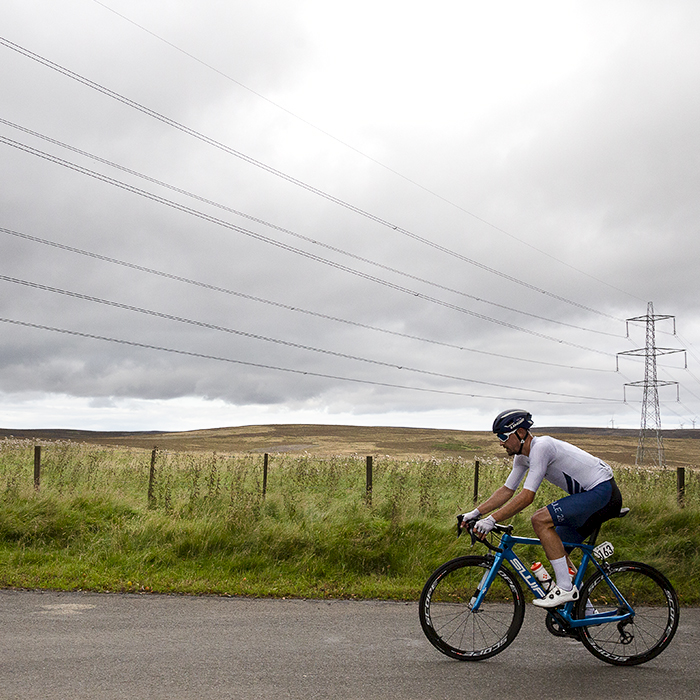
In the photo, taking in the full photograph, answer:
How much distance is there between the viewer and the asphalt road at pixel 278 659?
5133 mm

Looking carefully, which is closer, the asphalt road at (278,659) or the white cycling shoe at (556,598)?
the asphalt road at (278,659)

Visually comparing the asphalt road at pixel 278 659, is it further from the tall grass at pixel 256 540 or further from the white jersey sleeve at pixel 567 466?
the white jersey sleeve at pixel 567 466

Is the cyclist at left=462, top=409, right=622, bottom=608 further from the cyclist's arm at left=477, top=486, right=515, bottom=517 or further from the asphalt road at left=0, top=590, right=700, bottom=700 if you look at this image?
the asphalt road at left=0, top=590, right=700, bottom=700

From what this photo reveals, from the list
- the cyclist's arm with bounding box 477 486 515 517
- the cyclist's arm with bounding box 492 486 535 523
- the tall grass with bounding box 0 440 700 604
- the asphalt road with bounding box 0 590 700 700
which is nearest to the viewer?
the asphalt road with bounding box 0 590 700 700

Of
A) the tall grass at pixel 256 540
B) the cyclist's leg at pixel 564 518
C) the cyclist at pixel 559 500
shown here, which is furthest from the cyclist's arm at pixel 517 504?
the tall grass at pixel 256 540

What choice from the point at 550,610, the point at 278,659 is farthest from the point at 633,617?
the point at 278,659

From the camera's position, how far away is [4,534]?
10641 millimetres

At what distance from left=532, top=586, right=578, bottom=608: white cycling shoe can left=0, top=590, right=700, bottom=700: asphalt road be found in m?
0.56

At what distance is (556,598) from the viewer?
19.0 feet

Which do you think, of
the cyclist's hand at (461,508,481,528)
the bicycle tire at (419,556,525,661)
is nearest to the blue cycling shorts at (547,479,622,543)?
the cyclist's hand at (461,508,481,528)

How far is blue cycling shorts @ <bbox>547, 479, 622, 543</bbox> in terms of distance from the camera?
5.91m

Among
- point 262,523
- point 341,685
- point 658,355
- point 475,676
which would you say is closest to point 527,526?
point 262,523

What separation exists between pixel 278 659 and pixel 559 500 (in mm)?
2918

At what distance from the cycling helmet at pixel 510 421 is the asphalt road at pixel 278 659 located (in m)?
2.09
